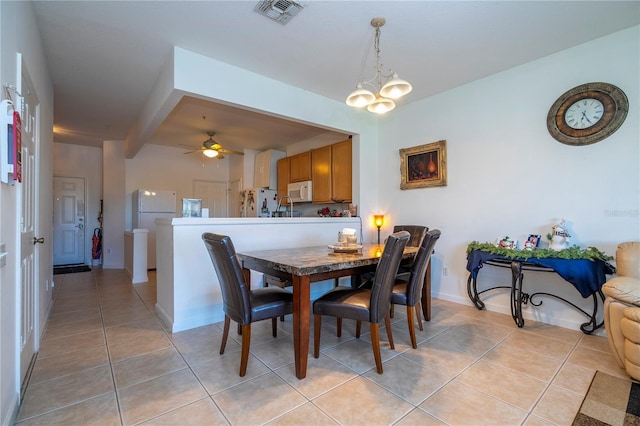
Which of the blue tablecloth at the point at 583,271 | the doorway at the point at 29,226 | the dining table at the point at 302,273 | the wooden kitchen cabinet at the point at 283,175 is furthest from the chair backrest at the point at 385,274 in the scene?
the wooden kitchen cabinet at the point at 283,175

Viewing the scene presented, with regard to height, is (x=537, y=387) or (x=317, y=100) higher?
(x=317, y=100)

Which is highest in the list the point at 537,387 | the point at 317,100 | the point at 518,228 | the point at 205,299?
the point at 317,100

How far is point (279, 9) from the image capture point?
2201 millimetres

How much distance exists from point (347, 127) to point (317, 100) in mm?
585

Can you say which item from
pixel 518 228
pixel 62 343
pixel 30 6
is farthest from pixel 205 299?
pixel 518 228

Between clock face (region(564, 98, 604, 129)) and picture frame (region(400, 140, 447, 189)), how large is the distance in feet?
3.99

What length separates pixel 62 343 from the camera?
2.45 metres

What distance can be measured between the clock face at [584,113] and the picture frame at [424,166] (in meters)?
1.22

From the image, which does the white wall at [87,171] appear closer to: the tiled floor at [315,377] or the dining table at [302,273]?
the tiled floor at [315,377]

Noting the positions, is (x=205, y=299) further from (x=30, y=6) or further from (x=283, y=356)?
(x=30, y=6)

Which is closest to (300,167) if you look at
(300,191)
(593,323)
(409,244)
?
(300,191)

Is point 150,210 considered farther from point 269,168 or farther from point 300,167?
point 300,167

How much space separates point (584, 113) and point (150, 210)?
662 centimetres

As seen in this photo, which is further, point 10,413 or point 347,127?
point 347,127
